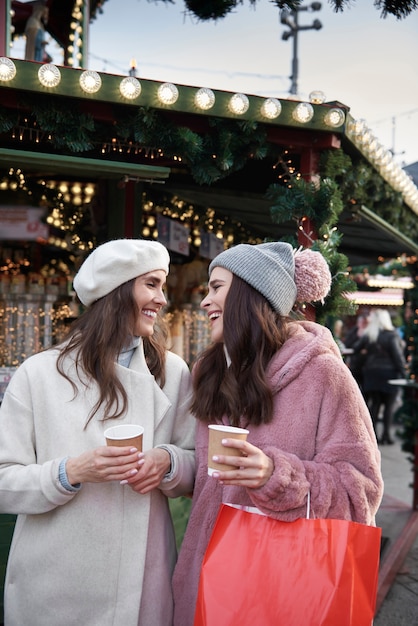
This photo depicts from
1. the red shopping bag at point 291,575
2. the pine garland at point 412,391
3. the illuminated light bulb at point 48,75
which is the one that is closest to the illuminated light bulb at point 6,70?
the illuminated light bulb at point 48,75

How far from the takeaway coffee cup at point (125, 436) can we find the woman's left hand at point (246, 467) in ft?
0.79

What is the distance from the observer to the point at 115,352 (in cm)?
202

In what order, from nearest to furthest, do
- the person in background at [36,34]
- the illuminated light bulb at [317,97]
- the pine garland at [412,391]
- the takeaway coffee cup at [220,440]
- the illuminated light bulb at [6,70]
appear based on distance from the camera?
the takeaway coffee cup at [220,440], the illuminated light bulb at [6,70], the illuminated light bulb at [317,97], the person in background at [36,34], the pine garland at [412,391]

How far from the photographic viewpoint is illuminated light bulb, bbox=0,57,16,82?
2.66m

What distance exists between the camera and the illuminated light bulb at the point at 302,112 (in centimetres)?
317

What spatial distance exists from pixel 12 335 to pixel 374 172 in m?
2.90


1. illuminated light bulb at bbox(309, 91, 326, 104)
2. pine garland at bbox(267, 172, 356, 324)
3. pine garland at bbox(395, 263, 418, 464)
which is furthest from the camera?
pine garland at bbox(395, 263, 418, 464)

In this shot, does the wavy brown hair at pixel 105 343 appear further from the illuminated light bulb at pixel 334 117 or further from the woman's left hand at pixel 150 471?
the illuminated light bulb at pixel 334 117

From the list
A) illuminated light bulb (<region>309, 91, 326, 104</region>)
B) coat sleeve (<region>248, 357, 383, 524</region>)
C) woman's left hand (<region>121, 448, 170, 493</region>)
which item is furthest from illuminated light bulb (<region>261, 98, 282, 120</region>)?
woman's left hand (<region>121, 448, 170, 493</region>)

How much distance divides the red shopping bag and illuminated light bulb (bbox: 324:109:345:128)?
7.37ft

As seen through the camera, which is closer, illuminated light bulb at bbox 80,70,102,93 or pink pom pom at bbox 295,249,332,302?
pink pom pom at bbox 295,249,332,302

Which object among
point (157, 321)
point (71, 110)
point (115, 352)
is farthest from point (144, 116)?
point (115, 352)

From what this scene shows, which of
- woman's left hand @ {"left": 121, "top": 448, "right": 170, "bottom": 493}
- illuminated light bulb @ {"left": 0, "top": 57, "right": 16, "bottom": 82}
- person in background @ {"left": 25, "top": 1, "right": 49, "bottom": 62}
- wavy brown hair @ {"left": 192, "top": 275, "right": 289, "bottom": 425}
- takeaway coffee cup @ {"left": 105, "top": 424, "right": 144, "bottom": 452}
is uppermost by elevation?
person in background @ {"left": 25, "top": 1, "right": 49, "bottom": 62}

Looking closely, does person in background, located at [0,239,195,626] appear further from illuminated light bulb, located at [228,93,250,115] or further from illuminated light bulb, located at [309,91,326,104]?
illuminated light bulb, located at [309,91,326,104]
